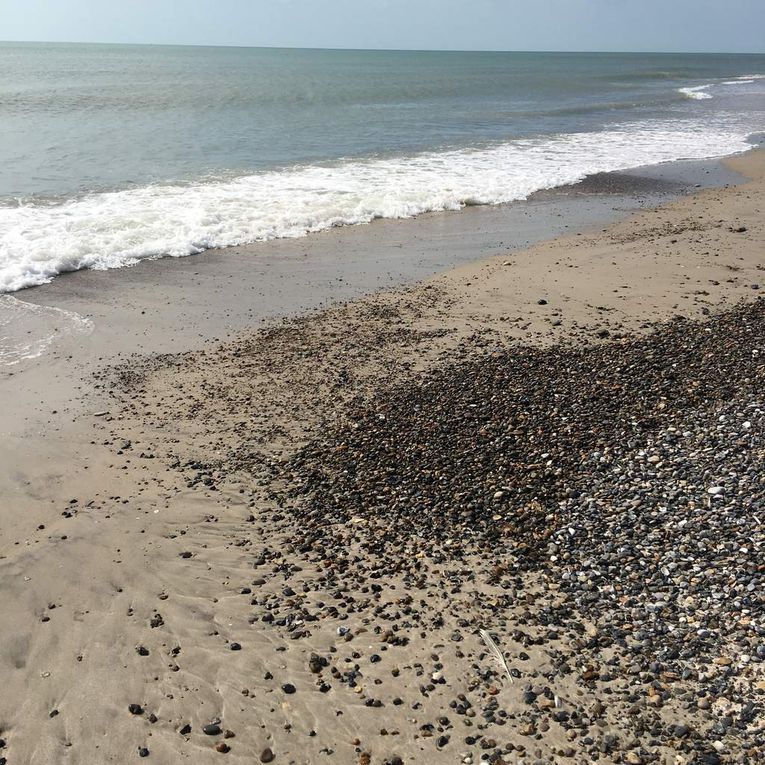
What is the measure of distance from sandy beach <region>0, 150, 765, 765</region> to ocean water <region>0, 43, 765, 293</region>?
4.74 metres

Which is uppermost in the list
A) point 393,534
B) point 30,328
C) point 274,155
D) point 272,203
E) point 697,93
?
point 697,93

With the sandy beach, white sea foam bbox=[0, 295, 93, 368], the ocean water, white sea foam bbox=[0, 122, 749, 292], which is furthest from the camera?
the ocean water

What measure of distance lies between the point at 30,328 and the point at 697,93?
174ft

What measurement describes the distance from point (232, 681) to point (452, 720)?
1.45 metres

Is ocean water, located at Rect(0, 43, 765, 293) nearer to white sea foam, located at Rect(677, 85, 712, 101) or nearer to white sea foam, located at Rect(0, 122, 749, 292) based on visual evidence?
white sea foam, located at Rect(0, 122, 749, 292)

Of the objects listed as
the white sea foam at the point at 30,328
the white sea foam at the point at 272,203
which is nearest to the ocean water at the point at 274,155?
the white sea foam at the point at 272,203

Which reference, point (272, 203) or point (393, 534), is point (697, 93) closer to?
point (272, 203)

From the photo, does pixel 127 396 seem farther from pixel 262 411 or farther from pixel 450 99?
pixel 450 99

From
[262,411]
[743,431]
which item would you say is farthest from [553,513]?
[262,411]

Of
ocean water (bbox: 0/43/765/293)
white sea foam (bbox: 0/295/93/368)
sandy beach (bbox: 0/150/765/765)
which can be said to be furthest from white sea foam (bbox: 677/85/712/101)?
white sea foam (bbox: 0/295/93/368)

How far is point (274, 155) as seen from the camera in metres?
22.7

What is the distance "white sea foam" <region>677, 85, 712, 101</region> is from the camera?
46.7 m

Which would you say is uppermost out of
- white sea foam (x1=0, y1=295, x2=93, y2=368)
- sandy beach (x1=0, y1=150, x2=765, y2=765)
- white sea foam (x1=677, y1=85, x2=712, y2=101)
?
white sea foam (x1=677, y1=85, x2=712, y2=101)

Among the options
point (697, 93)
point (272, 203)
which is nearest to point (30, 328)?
point (272, 203)
